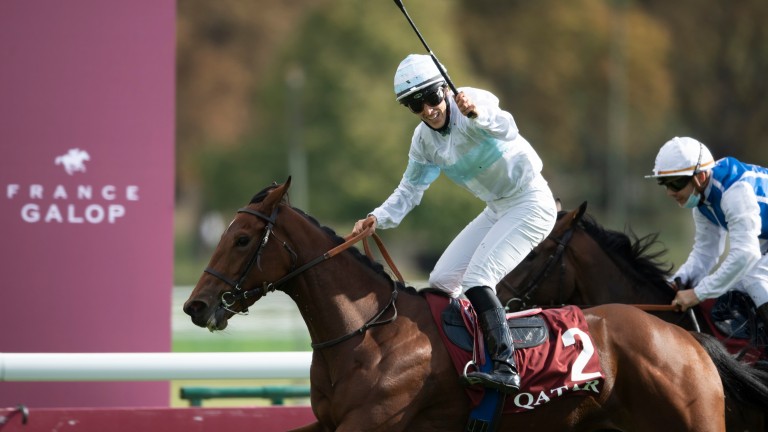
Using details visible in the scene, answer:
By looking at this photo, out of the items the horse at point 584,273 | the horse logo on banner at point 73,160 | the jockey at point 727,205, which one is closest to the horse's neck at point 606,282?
the horse at point 584,273

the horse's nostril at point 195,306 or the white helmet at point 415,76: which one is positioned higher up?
the white helmet at point 415,76

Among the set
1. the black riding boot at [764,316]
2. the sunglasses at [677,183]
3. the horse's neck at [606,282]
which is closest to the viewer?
the black riding boot at [764,316]

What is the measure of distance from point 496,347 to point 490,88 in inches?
1285

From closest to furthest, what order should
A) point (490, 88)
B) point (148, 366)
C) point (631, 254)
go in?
point (148, 366) → point (631, 254) → point (490, 88)

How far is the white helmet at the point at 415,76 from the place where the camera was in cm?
554

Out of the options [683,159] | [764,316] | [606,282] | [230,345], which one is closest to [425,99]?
[683,159]

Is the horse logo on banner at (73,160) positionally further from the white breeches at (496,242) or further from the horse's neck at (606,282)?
the horse's neck at (606,282)

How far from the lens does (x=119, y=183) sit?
7344 millimetres

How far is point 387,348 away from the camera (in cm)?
554

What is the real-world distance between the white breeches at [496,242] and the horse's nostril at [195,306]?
1.16 meters

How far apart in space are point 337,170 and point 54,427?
83.1 feet

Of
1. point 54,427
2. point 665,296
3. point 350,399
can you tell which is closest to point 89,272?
point 54,427

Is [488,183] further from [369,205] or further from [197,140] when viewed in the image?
[197,140]

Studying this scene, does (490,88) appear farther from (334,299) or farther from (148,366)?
(334,299)
